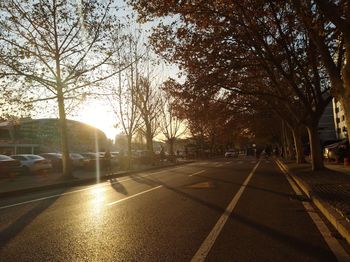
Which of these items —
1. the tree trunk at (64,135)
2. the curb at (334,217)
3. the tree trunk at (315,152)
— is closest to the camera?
the curb at (334,217)

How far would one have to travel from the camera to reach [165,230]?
7.93 m

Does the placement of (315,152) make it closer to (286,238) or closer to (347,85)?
(347,85)

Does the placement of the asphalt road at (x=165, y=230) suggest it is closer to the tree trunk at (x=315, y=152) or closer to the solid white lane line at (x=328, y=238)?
the solid white lane line at (x=328, y=238)

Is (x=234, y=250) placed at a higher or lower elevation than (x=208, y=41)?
lower

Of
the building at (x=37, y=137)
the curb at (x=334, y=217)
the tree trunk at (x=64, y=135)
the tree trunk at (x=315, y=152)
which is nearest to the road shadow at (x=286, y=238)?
the curb at (x=334, y=217)

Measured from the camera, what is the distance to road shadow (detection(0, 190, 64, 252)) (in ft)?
24.9

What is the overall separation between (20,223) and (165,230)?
3.41m

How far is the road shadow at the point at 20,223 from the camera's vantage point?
24.9ft

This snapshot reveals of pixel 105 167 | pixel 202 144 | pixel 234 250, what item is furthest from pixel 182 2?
pixel 202 144

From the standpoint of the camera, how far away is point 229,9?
48.4ft

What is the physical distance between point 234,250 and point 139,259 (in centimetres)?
145

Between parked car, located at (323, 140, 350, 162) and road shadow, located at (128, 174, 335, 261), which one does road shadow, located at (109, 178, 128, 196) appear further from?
parked car, located at (323, 140, 350, 162)

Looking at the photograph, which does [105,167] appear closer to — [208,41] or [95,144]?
[208,41]

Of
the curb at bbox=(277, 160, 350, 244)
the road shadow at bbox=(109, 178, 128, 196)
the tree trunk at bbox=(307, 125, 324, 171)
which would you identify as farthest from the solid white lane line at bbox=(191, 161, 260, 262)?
the tree trunk at bbox=(307, 125, 324, 171)
